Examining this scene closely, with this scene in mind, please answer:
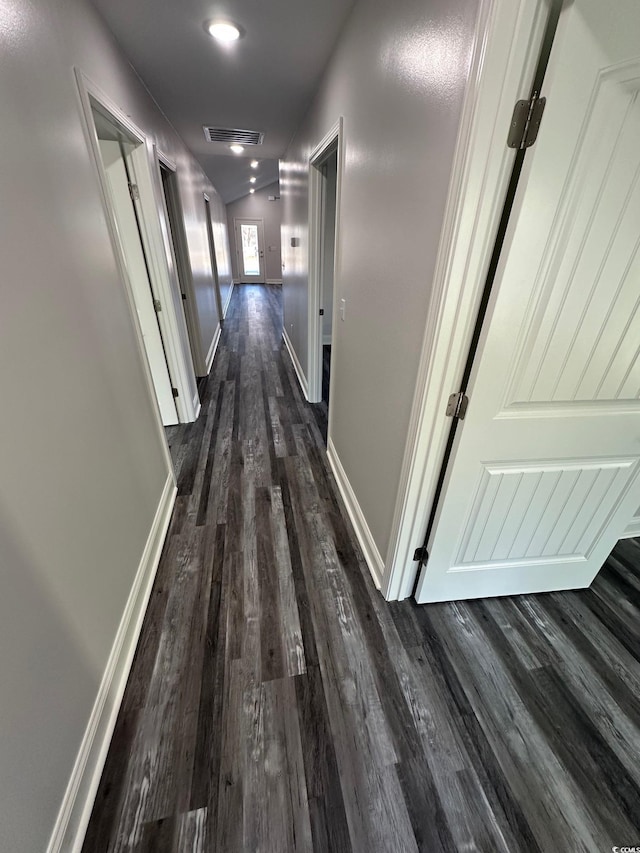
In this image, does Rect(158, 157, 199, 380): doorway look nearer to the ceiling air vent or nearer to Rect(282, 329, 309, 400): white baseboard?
the ceiling air vent

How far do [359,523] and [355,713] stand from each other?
860 millimetres

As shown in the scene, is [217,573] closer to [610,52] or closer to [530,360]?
[530,360]

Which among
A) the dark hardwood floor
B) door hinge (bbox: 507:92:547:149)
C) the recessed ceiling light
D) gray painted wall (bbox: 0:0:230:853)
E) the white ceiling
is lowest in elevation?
the dark hardwood floor

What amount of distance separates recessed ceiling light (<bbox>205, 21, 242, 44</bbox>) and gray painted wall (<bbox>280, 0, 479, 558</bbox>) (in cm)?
53

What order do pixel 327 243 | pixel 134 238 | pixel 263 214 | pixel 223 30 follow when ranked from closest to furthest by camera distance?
pixel 223 30, pixel 134 238, pixel 327 243, pixel 263 214

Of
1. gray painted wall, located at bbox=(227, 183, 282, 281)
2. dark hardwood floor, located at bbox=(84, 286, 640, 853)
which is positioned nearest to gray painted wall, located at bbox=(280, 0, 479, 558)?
dark hardwood floor, located at bbox=(84, 286, 640, 853)

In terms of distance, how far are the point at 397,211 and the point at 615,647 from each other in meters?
1.98

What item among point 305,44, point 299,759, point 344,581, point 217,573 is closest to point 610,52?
point 305,44

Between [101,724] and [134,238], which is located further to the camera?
[134,238]

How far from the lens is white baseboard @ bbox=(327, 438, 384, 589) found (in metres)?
1.68

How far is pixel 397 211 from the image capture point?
1.26m

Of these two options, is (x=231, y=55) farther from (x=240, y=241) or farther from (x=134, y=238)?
(x=240, y=241)

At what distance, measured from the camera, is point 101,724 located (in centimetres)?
112

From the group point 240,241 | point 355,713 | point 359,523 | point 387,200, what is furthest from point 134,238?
point 240,241
